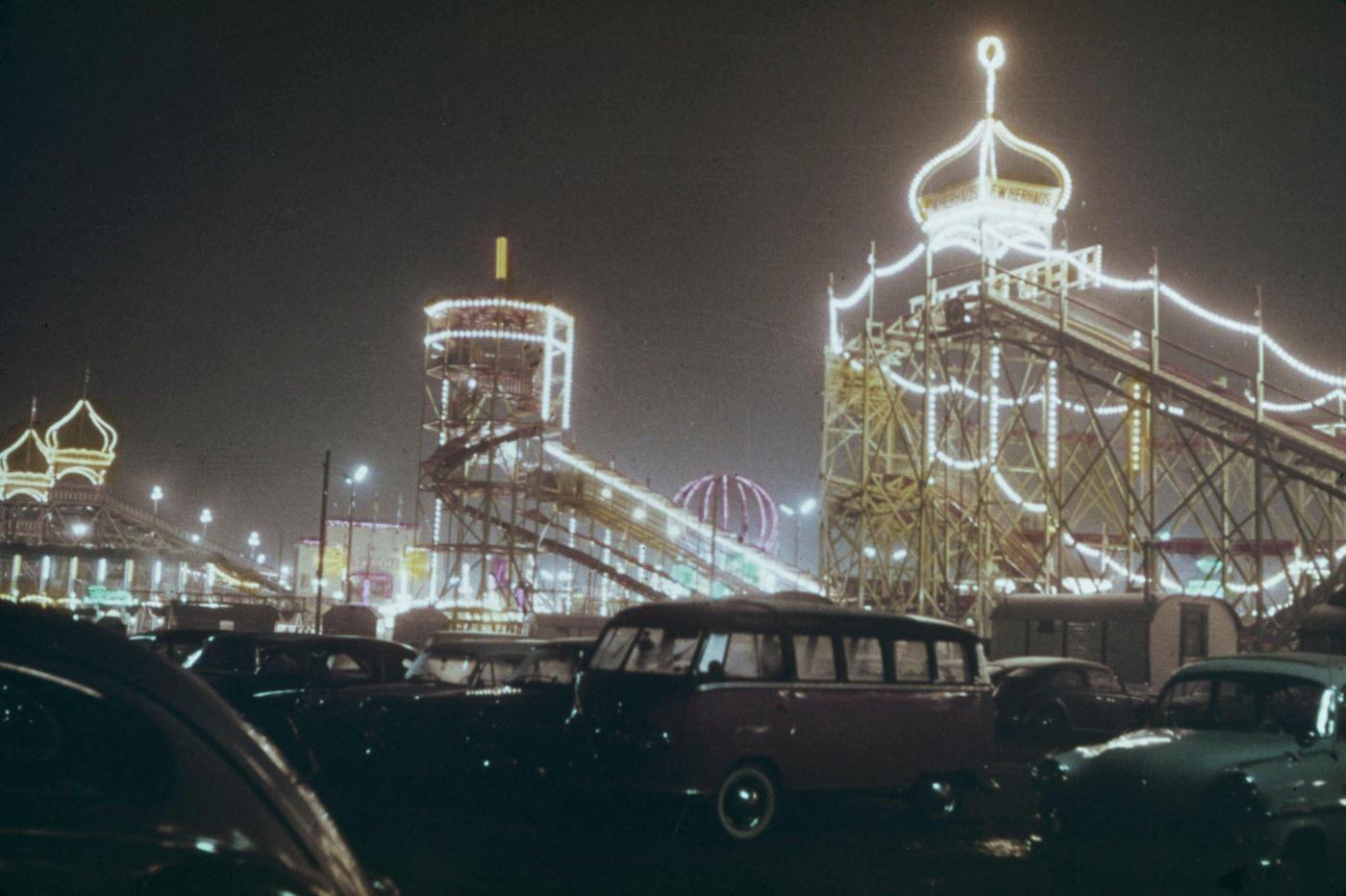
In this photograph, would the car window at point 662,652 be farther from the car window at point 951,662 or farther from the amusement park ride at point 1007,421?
the amusement park ride at point 1007,421

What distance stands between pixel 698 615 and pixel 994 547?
1034 inches

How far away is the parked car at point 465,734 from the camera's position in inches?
490

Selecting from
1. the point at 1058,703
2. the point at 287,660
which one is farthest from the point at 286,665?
the point at 1058,703

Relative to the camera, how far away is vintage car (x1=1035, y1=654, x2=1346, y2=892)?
317 inches

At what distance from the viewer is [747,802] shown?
1081 centimetres

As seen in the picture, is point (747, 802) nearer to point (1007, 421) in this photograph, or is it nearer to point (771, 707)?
point (771, 707)

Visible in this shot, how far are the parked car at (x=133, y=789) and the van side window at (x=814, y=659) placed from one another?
8451 millimetres

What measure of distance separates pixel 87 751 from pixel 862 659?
933 cm

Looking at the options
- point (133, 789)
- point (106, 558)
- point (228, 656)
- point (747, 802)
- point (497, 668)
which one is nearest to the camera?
point (133, 789)

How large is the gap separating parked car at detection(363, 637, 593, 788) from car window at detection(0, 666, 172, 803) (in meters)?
9.38

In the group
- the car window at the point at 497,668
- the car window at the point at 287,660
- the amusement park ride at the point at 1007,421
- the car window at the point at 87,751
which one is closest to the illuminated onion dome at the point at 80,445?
the amusement park ride at the point at 1007,421

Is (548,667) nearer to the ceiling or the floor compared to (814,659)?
nearer to the floor

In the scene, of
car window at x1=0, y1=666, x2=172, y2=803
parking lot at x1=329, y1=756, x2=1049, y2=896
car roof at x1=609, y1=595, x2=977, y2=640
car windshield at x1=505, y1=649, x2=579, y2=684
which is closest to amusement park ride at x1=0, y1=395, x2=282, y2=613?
car windshield at x1=505, y1=649, x2=579, y2=684

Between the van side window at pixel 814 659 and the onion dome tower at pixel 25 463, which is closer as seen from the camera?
the van side window at pixel 814 659
